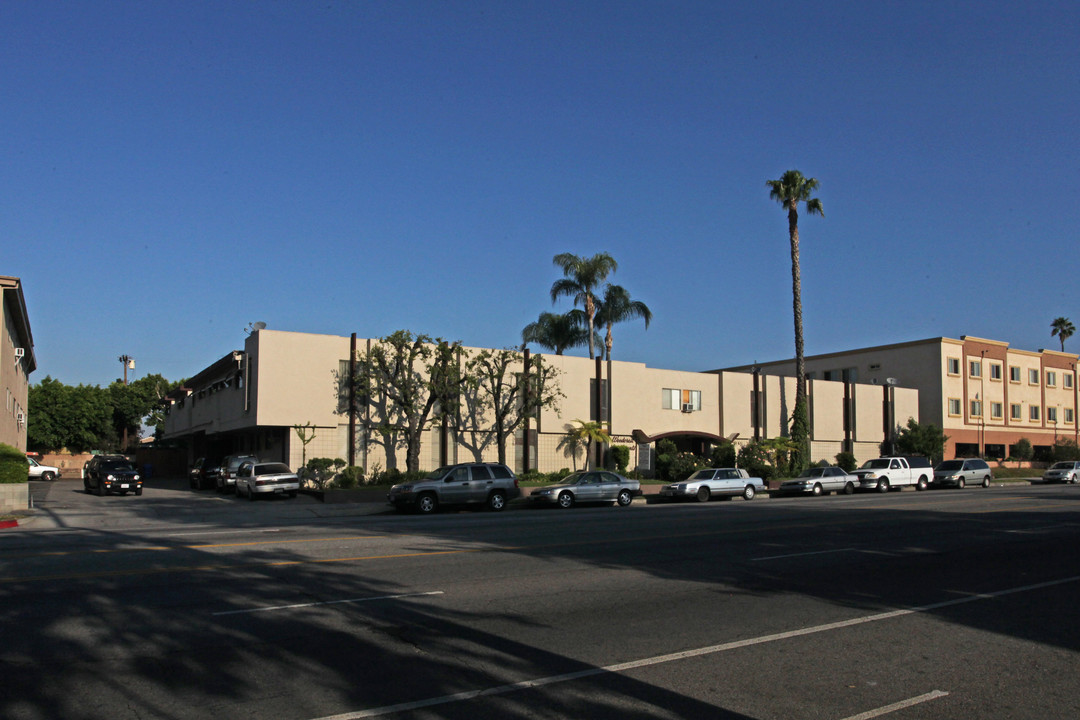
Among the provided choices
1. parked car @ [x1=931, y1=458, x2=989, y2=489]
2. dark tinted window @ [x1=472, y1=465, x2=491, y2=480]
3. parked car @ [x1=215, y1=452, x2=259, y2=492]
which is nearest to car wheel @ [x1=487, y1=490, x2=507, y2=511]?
dark tinted window @ [x1=472, y1=465, x2=491, y2=480]

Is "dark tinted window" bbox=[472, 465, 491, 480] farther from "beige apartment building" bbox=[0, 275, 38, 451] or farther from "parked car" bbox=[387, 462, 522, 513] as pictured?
"beige apartment building" bbox=[0, 275, 38, 451]

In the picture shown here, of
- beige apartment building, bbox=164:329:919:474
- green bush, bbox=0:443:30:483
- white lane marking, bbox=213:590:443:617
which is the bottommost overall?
white lane marking, bbox=213:590:443:617

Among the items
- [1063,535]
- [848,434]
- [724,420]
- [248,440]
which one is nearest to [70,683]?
[1063,535]

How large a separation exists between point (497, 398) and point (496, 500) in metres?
10.8

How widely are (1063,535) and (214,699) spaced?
18074 millimetres

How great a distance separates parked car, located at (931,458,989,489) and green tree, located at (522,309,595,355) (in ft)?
72.0

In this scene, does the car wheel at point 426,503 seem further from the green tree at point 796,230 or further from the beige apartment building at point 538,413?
the green tree at point 796,230

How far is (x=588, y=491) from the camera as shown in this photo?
30562mm

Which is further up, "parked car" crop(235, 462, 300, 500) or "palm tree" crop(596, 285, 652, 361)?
"palm tree" crop(596, 285, 652, 361)

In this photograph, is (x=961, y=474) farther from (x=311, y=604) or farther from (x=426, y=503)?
(x=311, y=604)

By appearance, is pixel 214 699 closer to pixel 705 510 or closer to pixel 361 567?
pixel 361 567

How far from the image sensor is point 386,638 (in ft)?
27.5

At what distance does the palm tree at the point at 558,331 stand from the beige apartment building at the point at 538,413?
9895 millimetres

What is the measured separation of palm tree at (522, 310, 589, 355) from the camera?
54838mm
